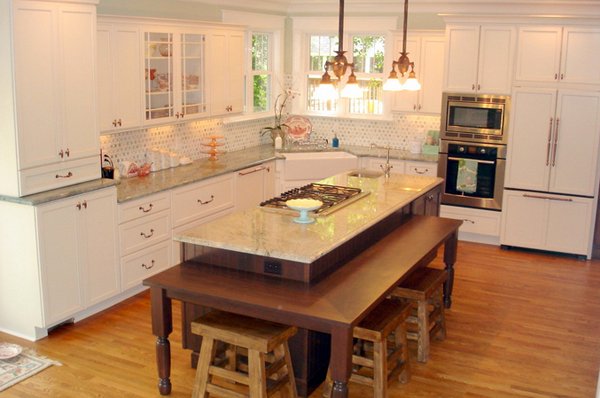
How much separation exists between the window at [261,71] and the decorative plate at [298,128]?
349 mm

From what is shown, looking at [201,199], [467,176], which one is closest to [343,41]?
[467,176]

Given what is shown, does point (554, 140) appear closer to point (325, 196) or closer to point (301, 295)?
point (325, 196)

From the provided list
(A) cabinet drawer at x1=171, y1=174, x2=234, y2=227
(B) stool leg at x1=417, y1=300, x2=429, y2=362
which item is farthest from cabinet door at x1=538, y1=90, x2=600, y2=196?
(A) cabinet drawer at x1=171, y1=174, x2=234, y2=227

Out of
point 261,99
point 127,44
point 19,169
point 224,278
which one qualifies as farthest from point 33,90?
point 261,99

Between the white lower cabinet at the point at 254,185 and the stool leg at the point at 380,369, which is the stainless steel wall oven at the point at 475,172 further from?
the stool leg at the point at 380,369

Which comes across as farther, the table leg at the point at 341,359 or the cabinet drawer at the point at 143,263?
the cabinet drawer at the point at 143,263

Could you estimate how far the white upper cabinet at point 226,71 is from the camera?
728 cm

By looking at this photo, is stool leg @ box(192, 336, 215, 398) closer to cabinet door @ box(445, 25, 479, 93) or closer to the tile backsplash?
the tile backsplash

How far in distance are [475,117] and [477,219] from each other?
1.12 metres

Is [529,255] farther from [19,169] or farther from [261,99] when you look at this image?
[19,169]

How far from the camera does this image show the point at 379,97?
8680mm

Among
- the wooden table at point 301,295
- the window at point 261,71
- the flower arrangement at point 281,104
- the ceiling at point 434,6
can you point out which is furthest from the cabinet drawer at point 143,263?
the flower arrangement at point 281,104

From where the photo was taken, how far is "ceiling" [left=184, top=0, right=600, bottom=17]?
7062 millimetres

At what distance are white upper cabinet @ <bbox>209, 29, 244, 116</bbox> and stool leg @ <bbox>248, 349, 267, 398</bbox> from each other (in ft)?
12.6
